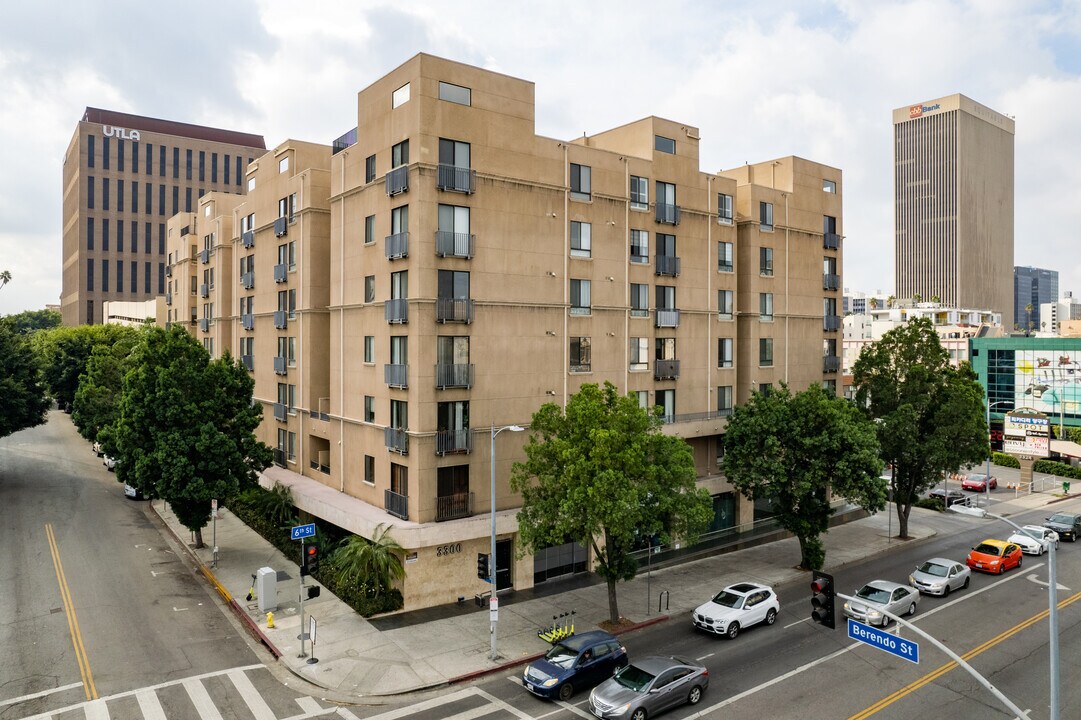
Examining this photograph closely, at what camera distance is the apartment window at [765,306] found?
44719mm

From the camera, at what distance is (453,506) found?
31.2 metres

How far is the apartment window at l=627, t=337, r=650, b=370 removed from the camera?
38.2 metres

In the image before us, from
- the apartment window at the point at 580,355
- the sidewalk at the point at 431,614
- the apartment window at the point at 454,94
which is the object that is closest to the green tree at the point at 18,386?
the sidewalk at the point at 431,614

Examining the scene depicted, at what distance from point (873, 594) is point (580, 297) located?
1846cm

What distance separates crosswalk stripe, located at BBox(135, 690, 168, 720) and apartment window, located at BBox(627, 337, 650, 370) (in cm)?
2541

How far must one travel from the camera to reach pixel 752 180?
48.5 meters

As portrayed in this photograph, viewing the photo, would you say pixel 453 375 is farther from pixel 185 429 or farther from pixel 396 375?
pixel 185 429

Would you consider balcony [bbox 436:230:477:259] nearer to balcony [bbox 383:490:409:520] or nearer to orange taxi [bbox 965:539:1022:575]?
balcony [bbox 383:490:409:520]

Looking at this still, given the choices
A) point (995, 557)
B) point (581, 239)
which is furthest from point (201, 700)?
point (995, 557)

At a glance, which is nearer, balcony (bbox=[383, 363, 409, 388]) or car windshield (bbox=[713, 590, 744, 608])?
car windshield (bbox=[713, 590, 744, 608])

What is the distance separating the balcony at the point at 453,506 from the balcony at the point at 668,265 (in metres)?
16.7

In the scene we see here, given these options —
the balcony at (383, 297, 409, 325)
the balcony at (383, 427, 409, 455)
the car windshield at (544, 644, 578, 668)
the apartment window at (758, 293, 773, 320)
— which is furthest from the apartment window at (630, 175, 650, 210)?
the car windshield at (544, 644, 578, 668)

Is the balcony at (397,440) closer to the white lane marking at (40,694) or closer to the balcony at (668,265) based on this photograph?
the white lane marking at (40,694)

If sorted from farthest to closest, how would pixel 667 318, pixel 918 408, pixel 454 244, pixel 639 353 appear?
pixel 918 408 → pixel 667 318 → pixel 639 353 → pixel 454 244
